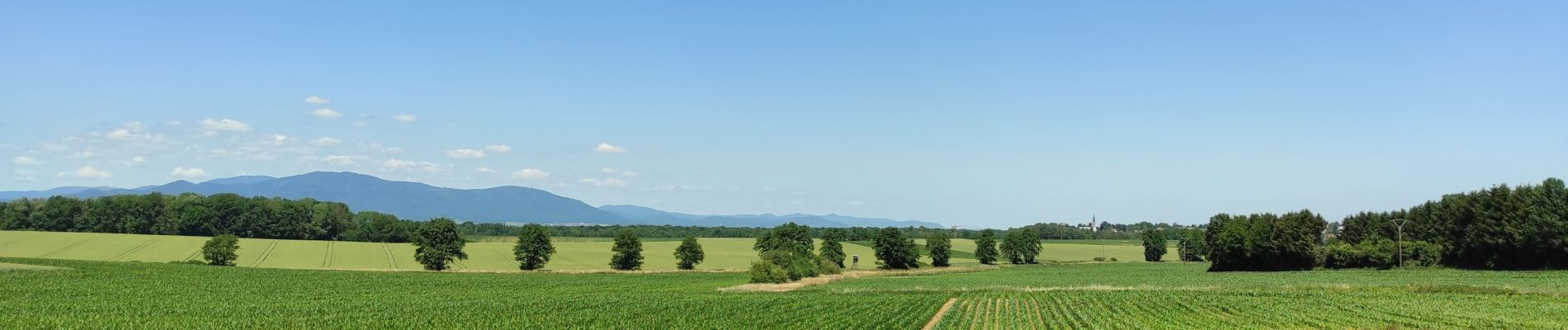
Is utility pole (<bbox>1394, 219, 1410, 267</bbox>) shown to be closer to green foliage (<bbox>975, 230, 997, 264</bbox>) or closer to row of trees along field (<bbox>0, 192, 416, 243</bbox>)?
green foliage (<bbox>975, 230, 997, 264</bbox>)

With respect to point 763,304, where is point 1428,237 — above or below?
above

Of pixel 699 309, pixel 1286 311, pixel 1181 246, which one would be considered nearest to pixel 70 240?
pixel 699 309

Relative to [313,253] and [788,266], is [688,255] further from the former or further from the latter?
[313,253]

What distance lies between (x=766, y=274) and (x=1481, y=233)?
2544 inches

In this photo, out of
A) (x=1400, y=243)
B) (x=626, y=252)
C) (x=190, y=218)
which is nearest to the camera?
(x=1400, y=243)

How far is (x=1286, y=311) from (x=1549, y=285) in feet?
93.3

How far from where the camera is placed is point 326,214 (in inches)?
6156

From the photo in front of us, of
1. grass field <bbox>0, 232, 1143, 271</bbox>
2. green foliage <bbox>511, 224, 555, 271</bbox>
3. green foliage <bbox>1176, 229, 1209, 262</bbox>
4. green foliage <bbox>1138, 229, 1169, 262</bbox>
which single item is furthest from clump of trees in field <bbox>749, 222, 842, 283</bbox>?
green foliage <bbox>1138, 229, 1169, 262</bbox>

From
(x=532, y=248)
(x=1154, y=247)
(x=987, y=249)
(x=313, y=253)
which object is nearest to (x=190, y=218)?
(x=313, y=253)

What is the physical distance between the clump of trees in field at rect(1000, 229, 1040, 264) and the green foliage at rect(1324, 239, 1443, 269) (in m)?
54.2

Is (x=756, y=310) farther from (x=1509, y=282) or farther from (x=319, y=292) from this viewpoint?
(x=1509, y=282)

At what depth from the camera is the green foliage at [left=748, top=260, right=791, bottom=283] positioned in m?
76.9

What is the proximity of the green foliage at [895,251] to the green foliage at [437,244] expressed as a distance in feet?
176

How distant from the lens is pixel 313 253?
121062 millimetres
